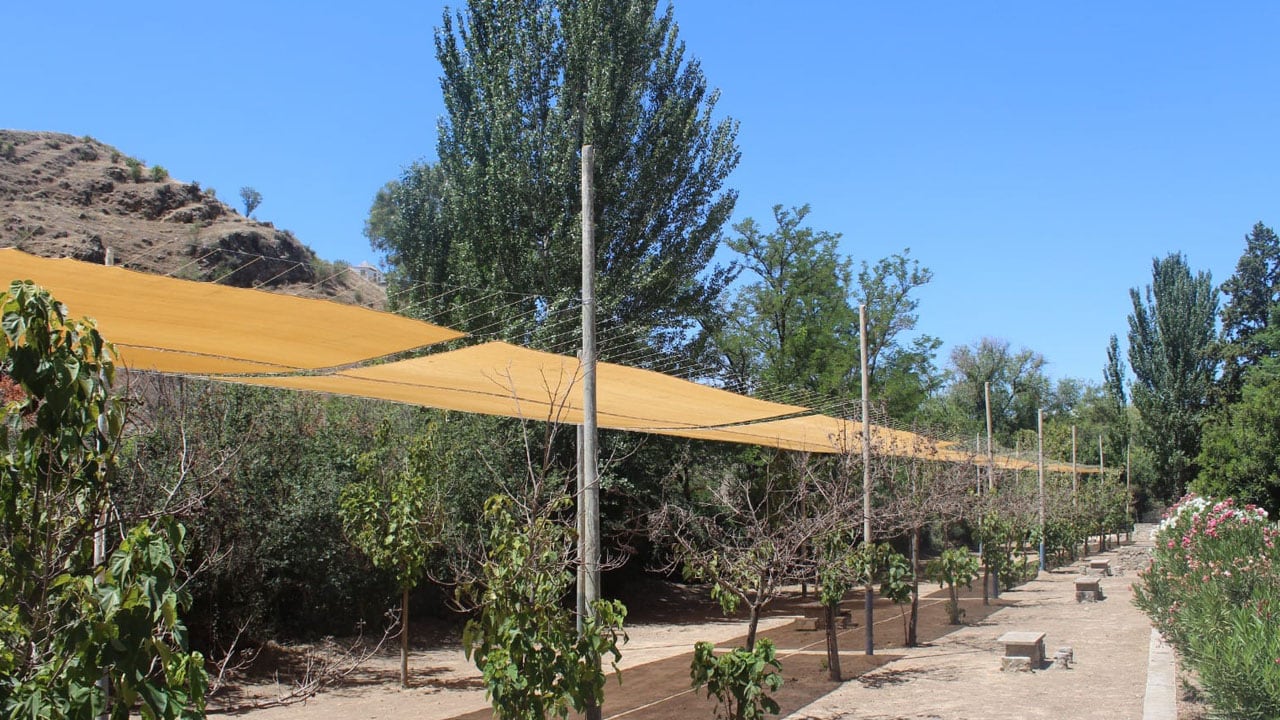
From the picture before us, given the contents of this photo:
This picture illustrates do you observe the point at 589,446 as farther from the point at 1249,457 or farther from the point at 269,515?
the point at 1249,457

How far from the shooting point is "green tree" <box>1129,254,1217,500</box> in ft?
111

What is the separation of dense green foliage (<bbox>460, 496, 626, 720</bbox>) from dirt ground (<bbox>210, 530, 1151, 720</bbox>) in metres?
2.99

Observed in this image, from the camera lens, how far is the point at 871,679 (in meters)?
10.1

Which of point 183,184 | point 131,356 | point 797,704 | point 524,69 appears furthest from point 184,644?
point 183,184

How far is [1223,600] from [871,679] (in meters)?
4.04

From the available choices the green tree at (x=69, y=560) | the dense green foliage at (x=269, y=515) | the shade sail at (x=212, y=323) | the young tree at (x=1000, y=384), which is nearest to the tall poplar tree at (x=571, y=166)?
the dense green foliage at (x=269, y=515)

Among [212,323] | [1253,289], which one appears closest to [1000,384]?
[1253,289]

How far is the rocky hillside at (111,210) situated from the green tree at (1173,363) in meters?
27.8

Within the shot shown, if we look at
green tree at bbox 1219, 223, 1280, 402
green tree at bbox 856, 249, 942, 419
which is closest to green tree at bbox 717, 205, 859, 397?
green tree at bbox 856, 249, 942, 419

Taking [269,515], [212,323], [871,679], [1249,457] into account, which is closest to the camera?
[212,323]

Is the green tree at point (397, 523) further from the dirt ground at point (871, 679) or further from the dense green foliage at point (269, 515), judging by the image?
the dense green foliage at point (269, 515)

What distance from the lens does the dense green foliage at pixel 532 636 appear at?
5.26 meters

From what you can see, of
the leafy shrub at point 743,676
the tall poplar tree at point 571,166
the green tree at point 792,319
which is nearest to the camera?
the leafy shrub at point 743,676

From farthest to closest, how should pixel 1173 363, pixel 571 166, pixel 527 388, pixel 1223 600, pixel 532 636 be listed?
pixel 1173 363 → pixel 571 166 → pixel 527 388 → pixel 1223 600 → pixel 532 636
